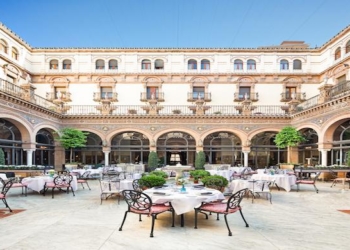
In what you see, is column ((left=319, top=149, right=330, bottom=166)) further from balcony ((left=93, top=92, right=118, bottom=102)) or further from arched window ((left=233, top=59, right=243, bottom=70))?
balcony ((left=93, top=92, right=118, bottom=102))

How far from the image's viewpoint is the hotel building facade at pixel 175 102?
15578 mm

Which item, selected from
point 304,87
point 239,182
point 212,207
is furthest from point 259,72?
point 212,207

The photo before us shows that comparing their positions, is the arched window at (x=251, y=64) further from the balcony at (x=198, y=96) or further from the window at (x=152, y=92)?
the window at (x=152, y=92)

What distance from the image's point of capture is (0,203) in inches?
306

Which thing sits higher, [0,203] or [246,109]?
[246,109]

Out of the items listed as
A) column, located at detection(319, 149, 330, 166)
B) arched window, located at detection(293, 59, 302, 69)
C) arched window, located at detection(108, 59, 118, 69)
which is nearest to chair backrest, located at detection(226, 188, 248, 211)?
column, located at detection(319, 149, 330, 166)

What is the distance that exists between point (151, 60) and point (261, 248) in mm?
20734

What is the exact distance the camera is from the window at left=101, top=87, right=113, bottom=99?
73.6ft

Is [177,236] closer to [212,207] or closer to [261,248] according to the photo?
[212,207]

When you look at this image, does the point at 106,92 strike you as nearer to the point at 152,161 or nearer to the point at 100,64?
the point at 100,64

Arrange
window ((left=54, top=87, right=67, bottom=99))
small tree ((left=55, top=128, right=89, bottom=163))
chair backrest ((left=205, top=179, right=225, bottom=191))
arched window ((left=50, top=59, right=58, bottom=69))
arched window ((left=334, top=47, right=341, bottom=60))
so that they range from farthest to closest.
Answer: arched window ((left=50, top=59, right=58, bottom=69)) < window ((left=54, top=87, right=67, bottom=99)) < arched window ((left=334, top=47, right=341, bottom=60)) < small tree ((left=55, top=128, right=89, bottom=163)) < chair backrest ((left=205, top=179, right=225, bottom=191))

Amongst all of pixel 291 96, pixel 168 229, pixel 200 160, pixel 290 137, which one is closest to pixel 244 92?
pixel 291 96

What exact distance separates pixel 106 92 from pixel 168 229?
1913 cm

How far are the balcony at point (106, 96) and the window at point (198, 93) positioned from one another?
23.6 ft
